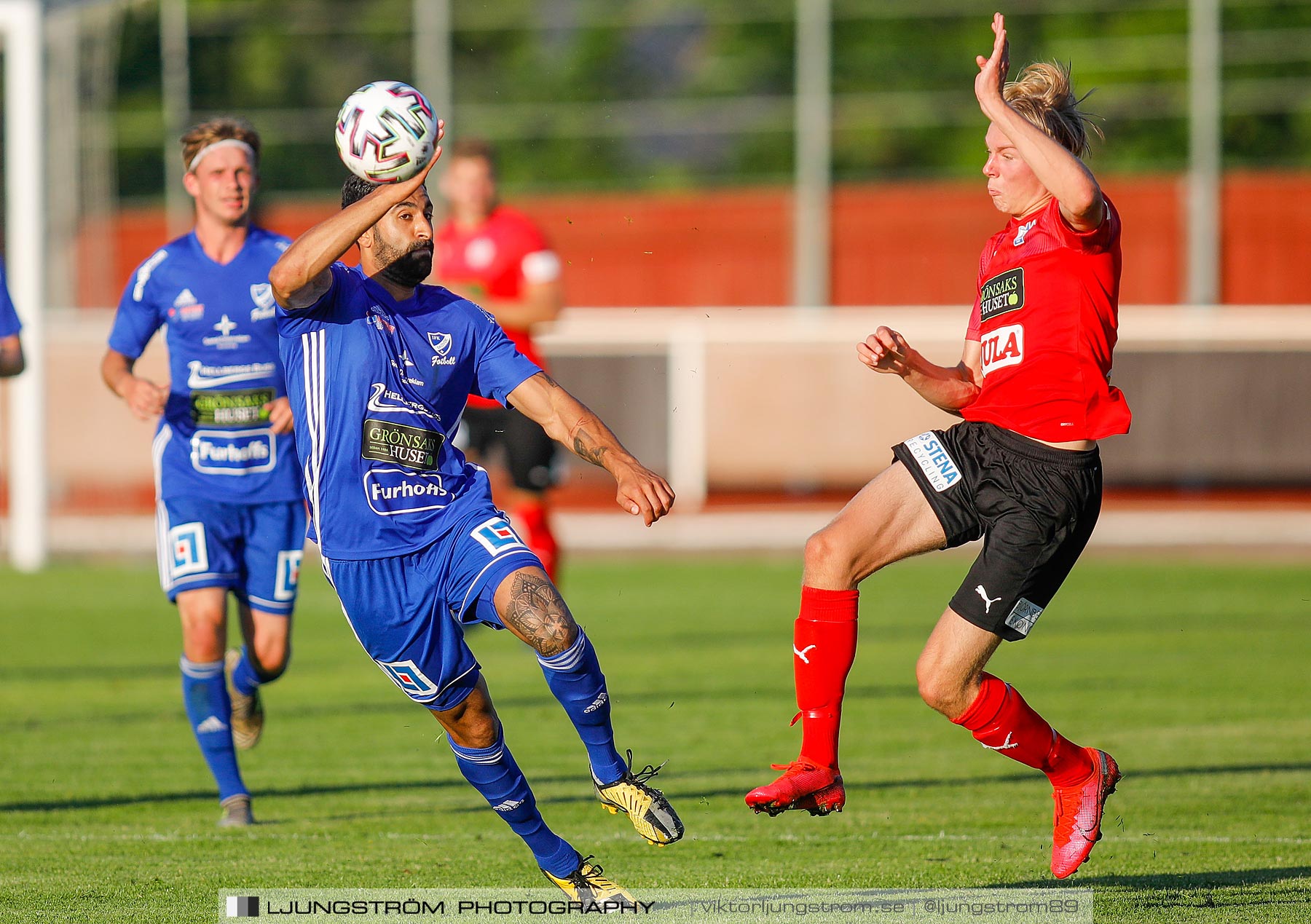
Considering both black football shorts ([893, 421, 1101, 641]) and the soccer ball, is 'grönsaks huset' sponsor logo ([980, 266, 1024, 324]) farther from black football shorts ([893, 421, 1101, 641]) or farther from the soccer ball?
the soccer ball

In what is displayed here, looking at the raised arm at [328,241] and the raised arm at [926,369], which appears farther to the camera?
the raised arm at [926,369]

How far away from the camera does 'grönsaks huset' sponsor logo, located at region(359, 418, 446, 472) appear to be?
5.02m

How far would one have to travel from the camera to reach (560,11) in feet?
107

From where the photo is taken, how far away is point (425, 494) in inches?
200

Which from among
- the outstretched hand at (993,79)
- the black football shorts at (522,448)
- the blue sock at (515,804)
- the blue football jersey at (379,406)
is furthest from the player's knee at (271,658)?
the black football shorts at (522,448)

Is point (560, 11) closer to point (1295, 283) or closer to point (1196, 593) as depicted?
point (1295, 283)

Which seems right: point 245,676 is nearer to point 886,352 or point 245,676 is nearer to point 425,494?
point 425,494

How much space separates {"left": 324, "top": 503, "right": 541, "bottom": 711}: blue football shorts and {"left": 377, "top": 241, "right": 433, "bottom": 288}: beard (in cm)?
70

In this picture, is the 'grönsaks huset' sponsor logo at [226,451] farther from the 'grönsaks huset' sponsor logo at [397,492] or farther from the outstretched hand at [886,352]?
the outstretched hand at [886,352]

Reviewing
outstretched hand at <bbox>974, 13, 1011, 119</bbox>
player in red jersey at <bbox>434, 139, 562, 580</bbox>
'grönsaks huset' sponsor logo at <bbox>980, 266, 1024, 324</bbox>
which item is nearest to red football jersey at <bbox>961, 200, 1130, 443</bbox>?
'grönsaks huset' sponsor logo at <bbox>980, 266, 1024, 324</bbox>

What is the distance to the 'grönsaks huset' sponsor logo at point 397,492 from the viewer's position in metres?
5.02

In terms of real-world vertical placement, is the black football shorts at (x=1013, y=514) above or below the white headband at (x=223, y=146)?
below

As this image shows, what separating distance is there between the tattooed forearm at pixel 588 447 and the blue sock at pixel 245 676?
8.60 ft

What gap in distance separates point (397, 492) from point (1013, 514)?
1765 mm
